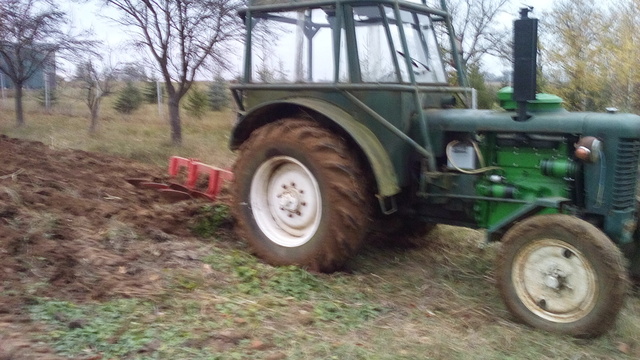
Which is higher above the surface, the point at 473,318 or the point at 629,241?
A: the point at 629,241

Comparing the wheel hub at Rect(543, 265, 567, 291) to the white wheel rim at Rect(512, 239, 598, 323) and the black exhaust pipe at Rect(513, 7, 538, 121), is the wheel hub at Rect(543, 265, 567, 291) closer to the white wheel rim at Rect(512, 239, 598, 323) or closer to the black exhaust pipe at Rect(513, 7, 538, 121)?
the white wheel rim at Rect(512, 239, 598, 323)

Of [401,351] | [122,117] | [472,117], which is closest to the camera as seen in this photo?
[401,351]

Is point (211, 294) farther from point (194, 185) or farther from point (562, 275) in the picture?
point (194, 185)

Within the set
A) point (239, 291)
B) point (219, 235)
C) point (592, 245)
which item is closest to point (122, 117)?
point (219, 235)

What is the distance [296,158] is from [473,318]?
5.94 feet

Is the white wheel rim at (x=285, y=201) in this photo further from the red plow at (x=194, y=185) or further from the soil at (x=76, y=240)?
the red plow at (x=194, y=185)

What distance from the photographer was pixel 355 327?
4.15 m

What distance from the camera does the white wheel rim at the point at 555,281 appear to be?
412 centimetres

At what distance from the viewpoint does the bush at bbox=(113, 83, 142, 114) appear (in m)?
23.3

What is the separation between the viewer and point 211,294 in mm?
4453

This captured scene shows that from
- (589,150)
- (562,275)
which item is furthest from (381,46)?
(562,275)

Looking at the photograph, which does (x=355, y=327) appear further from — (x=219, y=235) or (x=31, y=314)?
(x=219, y=235)

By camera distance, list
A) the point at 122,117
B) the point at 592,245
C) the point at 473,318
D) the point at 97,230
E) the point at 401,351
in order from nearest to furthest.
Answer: the point at 401,351, the point at 592,245, the point at 473,318, the point at 97,230, the point at 122,117

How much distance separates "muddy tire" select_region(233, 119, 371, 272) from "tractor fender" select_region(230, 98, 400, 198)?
6.0 inches
